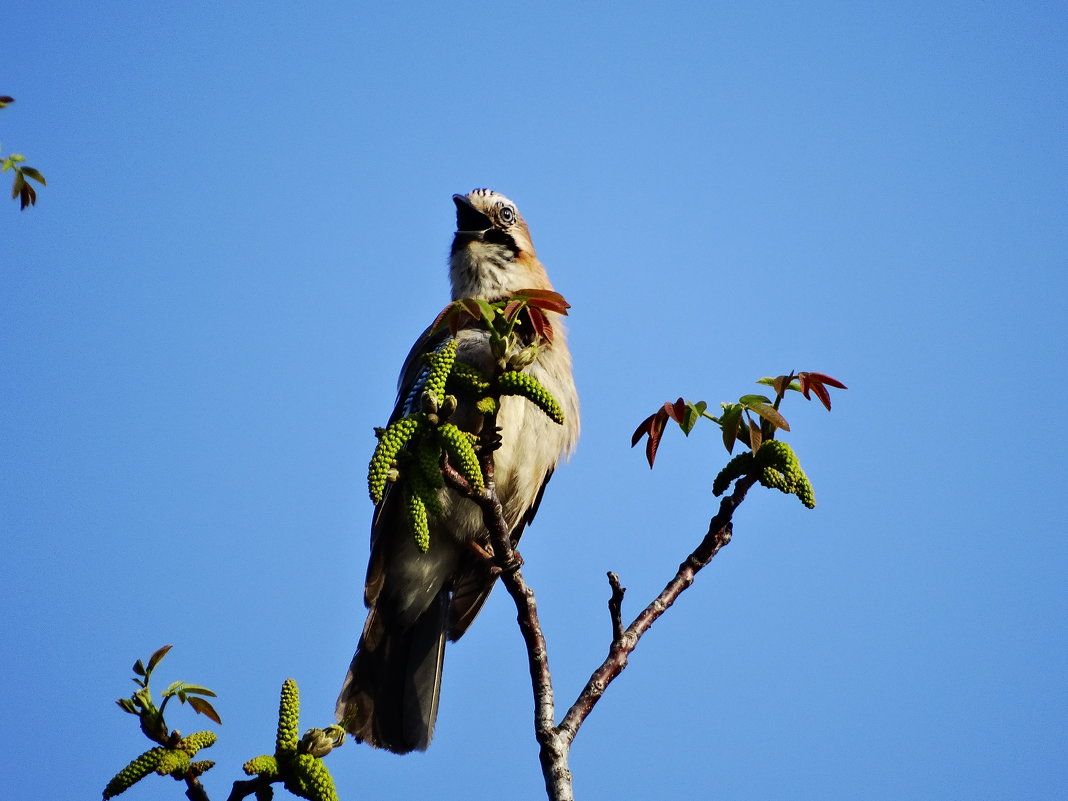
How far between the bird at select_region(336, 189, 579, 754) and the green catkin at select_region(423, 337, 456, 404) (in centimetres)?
212

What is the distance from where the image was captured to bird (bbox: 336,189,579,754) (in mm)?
5613

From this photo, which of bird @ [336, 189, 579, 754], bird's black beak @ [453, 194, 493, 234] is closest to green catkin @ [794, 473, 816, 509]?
bird @ [336, 189, 579, 754]

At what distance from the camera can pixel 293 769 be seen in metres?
2.21

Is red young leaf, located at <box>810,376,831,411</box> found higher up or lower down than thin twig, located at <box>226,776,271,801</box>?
higher up

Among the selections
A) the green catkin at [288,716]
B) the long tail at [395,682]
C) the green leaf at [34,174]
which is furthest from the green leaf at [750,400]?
the long tail at [395,682]

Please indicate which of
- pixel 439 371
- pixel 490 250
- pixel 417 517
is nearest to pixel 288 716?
pixel 417 517

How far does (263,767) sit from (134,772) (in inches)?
11.6

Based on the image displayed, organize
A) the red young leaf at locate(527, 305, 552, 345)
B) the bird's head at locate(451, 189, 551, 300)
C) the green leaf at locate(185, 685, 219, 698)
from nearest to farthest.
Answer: the green leaf at locate(185, 685, 219, 698), the red young leaf at locate(527, 305, 552, 345), the bird's head at locate(451, 189, 551, 300)

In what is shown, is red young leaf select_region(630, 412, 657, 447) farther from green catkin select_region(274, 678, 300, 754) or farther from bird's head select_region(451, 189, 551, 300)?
bird's head select_region(451, 189, 551, 300)

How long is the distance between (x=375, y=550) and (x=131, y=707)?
3484 mm

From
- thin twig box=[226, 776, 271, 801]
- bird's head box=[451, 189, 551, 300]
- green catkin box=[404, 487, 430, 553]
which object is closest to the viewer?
thin twig box=[226, 776, 271, 801]

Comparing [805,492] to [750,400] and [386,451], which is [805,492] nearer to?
[750,400]

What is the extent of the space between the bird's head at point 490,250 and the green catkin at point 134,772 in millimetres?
4540

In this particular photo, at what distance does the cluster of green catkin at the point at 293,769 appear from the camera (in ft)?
7.16
